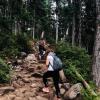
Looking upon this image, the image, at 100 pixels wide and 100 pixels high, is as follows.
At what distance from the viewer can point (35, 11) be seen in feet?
163

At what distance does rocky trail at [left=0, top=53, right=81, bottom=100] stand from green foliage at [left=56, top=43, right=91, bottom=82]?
1.02 metres

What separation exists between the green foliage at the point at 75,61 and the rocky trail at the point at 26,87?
102 cm

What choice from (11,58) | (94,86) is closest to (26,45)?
(11,58)

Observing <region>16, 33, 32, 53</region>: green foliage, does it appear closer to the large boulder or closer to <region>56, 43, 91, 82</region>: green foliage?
<region>56, 43, 91, 82</region>: green foliage

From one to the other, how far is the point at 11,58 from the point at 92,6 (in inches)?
1035

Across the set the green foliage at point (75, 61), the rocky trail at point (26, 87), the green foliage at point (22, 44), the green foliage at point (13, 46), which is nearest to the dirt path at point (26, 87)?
the rocky trail at point (26, 87)

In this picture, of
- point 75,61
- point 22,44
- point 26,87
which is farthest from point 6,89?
point 22,44

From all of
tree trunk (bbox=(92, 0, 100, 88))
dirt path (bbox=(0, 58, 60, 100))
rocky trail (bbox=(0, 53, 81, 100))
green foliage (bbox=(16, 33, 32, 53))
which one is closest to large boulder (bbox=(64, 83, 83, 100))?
rocky trail (bbox=(0, 53, 81, 100))

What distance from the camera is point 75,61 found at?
15.2 meters

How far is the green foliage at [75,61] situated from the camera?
45.3 feet

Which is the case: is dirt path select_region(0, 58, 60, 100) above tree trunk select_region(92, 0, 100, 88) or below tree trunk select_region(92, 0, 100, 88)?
below

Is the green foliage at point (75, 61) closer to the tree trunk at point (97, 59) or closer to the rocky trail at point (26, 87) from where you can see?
the tree trunk at point (97, 59)

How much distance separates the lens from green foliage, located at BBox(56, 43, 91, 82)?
45.3 feet

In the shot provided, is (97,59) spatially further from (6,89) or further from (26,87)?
(6,89)
